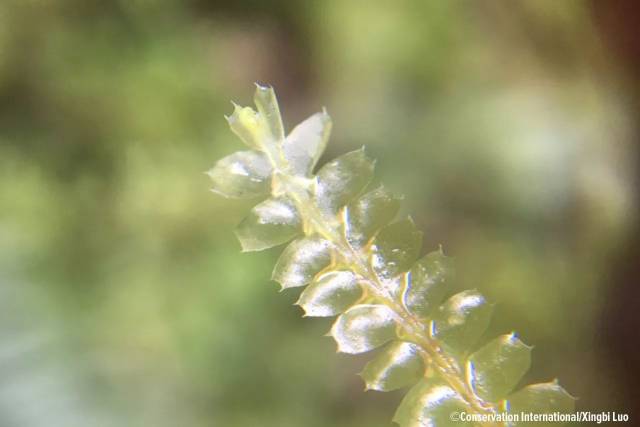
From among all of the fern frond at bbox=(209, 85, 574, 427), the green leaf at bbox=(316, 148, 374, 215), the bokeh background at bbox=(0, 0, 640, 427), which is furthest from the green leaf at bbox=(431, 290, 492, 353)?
the bokeh background at bbox=(0, 0, 640, 427)

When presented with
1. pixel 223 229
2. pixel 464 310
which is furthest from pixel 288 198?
pixel 223 229

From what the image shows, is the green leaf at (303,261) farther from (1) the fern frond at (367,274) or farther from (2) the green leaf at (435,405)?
(2) the green leaf at (435,405)

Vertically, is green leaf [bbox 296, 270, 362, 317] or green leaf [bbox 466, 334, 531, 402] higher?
green leaf [bbox 296, 270, 362, 317]

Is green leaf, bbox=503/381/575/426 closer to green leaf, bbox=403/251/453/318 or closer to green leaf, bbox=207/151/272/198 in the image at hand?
green leaf, bbox=403/251/453/318

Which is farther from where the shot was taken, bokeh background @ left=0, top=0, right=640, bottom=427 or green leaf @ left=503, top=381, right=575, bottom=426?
bokeh background @ left=0, top=0, right=640, bottom=427

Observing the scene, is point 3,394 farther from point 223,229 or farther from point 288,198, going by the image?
point 288,198

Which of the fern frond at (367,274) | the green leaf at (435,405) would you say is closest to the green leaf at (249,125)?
the fern frond at (367,274)

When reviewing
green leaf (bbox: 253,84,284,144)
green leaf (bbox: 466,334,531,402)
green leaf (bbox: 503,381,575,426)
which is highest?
green leaf (bbox: 253,84,284,144)
